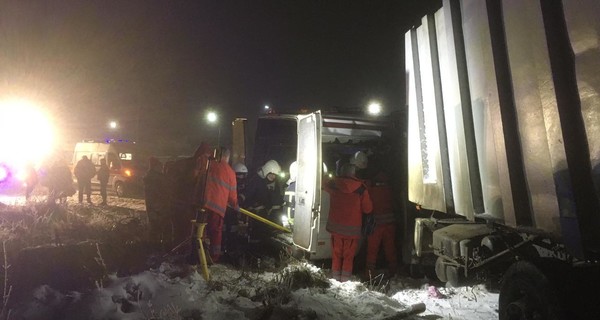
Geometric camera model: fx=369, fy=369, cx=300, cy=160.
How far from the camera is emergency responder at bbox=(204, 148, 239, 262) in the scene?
545 centimetres

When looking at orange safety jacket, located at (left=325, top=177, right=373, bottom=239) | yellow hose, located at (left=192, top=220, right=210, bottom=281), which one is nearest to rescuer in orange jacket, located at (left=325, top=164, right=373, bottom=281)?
orange safety jacket, located at (left=325, top=177, right=373, bottom=239)

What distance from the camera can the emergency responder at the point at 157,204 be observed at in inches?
249

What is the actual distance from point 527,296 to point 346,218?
3021 mm

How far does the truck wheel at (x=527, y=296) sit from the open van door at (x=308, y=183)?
3017 millimetres

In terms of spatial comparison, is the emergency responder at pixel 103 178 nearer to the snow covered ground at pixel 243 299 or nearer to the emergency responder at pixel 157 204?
the emergency responder at pixel 157 204

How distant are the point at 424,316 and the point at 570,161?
259 centimetres

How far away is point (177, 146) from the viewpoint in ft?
114

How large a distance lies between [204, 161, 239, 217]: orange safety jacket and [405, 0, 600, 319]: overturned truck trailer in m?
2.96

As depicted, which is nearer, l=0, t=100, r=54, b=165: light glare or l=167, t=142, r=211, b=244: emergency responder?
l=167, t=142, r=211, b=244: emergency responder

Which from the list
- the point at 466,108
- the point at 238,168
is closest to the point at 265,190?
the point at 238,168

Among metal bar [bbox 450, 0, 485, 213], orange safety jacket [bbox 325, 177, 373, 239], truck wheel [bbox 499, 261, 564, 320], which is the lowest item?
truck wheel [bbox 499, 261, 564, 320]

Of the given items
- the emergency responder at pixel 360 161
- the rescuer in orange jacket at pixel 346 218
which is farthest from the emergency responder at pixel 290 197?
the rescuer in orange jacket at pixel 346 218

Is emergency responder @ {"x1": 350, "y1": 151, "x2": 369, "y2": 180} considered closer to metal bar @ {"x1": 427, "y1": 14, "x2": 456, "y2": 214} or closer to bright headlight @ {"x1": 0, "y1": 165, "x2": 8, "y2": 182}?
metal bar @ {"x1": 427, "y1": 14, "x2": 456, "y2": 214}

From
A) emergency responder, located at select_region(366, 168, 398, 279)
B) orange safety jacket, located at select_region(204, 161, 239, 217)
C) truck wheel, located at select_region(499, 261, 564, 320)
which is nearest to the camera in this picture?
truck wheel, located at select_region(499, 261, 564, 320)
